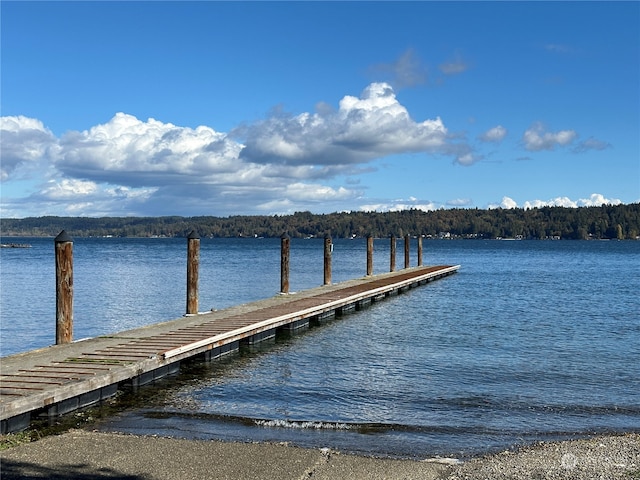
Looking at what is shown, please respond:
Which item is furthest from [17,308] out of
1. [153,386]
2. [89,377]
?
[89,377]

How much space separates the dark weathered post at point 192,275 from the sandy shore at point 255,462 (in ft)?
33.8

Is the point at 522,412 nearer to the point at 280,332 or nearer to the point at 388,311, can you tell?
the point at 280,332

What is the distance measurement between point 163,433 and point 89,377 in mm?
1686

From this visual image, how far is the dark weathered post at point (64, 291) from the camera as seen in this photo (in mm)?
14313

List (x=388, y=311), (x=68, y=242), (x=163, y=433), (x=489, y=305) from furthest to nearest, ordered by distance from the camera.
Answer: (x=489, y=305) → (x=388, y=311) → (x=68, y=242) → (x=163, y=433)

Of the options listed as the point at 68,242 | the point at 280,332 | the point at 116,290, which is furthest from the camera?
the point at 116,290

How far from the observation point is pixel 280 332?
69.0 ft

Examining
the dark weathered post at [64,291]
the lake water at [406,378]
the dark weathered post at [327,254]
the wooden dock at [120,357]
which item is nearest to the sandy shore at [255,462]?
the lake water at [406,378]

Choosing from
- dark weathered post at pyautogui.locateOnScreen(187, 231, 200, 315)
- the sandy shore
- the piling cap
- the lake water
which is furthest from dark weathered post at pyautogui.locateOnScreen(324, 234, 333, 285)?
the sandy shore

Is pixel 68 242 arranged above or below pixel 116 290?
above

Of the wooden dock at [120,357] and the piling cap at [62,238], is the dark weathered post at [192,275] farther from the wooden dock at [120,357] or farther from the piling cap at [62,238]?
the piling cap at [62,238]

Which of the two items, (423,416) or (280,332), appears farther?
(280,332)

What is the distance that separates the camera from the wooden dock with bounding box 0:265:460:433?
386 inches

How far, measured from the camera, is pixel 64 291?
1465 centimetres
